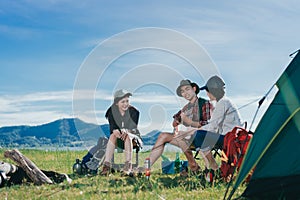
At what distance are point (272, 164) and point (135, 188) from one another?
1.74 metres

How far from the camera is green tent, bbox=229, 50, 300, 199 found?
4375mm

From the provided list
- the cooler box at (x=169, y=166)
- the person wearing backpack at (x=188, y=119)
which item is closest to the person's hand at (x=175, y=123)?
the person wearing backpack at (x=188, y=119)

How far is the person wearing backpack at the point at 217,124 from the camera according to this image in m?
5.86

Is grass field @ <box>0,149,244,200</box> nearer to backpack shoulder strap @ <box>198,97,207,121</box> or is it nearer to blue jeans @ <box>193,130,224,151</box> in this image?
blue jeans @ <box>193,130,224,151</box>

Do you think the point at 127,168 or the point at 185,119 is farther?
the point at 127,168

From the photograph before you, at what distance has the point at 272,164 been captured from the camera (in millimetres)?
4512

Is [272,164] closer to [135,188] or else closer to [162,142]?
[135,188]

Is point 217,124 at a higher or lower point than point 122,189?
higher

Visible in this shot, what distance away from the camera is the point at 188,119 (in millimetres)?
6543

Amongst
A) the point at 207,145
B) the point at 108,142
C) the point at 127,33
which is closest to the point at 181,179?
the point at 207,145

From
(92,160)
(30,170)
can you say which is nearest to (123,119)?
(92,160)

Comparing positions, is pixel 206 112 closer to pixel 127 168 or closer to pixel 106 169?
pixel 127 168

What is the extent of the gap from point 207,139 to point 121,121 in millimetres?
1816

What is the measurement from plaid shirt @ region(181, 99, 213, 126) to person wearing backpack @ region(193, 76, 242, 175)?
0.39 meters
